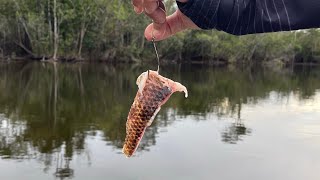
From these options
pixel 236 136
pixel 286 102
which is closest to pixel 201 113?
pixel 236 136

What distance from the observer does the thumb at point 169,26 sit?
5.91 feet

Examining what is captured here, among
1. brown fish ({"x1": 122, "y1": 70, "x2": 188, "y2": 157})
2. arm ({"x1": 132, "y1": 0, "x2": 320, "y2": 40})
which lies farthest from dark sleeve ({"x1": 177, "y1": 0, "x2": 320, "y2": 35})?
brown fish ({"x1": 122, "y1": 70, "x2": 188, "y2": 157})

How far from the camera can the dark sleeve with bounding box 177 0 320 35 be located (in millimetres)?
1516

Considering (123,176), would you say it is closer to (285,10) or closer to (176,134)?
(176,134)

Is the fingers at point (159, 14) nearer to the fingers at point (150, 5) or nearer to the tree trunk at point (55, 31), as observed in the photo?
the fingers at point (150, 5)

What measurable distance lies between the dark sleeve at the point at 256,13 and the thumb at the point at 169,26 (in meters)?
0.16

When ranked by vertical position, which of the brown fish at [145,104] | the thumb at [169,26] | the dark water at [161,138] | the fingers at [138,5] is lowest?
the dark water at [161,138]

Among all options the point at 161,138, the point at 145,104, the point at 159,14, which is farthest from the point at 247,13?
the point at 161,138

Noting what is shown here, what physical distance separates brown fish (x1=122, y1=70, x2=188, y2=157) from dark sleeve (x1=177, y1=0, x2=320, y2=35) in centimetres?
37

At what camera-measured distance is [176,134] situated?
1694 centimetres

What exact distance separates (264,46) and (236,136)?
77603 mm

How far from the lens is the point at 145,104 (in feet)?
6.22

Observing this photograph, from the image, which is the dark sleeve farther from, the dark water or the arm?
the dark water

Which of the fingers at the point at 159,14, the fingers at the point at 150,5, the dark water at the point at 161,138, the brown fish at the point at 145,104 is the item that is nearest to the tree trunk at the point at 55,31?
the dark water at the point at 161,138
